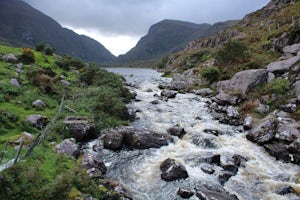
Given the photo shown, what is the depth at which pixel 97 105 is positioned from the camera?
2462cm

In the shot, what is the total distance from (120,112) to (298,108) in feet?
53.7

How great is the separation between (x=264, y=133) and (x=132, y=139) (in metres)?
10.3

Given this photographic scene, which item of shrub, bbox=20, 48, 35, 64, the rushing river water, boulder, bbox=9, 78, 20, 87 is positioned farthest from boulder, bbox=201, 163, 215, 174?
shrub, bbox=20, 48, 35, 64

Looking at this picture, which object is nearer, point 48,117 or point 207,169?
point 207,169

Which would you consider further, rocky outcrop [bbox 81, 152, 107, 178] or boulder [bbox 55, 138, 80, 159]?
boulder [bbox 55, 138, 80, 159]

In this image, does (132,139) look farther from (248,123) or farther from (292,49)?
(292,49)

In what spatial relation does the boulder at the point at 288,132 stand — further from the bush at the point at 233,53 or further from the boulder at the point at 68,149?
the bush at the point at 233,53

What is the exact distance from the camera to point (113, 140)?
18.8m

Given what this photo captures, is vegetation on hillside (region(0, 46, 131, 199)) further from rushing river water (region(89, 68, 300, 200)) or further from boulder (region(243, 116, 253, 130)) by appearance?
boulder (region(243, 116, 253, 130))

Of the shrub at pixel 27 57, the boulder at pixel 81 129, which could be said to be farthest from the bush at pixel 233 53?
the boulder at pixel 81 129

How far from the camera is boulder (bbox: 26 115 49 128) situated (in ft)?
62.6

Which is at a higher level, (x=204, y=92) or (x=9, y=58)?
(x=9, y=58)

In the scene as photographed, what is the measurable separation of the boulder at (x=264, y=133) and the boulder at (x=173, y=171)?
8251 mm

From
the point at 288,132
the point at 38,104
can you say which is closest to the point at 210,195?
the point at 288,132
